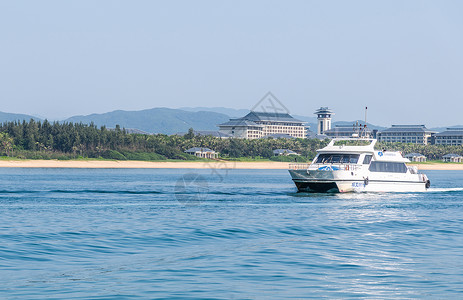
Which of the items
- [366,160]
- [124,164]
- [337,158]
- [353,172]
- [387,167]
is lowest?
[124,164]

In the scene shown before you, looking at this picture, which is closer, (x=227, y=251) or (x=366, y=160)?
(x=227, y=251)

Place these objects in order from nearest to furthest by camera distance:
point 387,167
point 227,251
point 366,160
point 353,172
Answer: point 227,251 < point 353,172 < point 366,160 < point 387,167

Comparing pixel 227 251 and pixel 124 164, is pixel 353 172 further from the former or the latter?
pixel 124 164

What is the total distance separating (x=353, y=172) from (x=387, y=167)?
4642 millimetres

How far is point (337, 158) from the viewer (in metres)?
61.3

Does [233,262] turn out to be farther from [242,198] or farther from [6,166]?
[6,166]

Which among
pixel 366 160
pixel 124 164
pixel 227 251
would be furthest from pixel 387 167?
pixel 124 164

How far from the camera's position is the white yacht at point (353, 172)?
194ft

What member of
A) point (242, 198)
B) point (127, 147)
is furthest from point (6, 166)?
point (242, 198)

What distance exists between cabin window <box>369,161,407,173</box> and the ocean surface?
473 inches

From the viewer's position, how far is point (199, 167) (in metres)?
183

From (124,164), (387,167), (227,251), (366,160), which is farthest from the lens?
(124,164)

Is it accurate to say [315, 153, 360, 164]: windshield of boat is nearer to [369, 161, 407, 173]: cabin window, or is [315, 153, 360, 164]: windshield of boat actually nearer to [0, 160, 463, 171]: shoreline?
[369, 161, 407, 173]: cabin window

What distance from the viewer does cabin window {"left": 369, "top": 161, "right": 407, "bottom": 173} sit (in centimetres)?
6125
